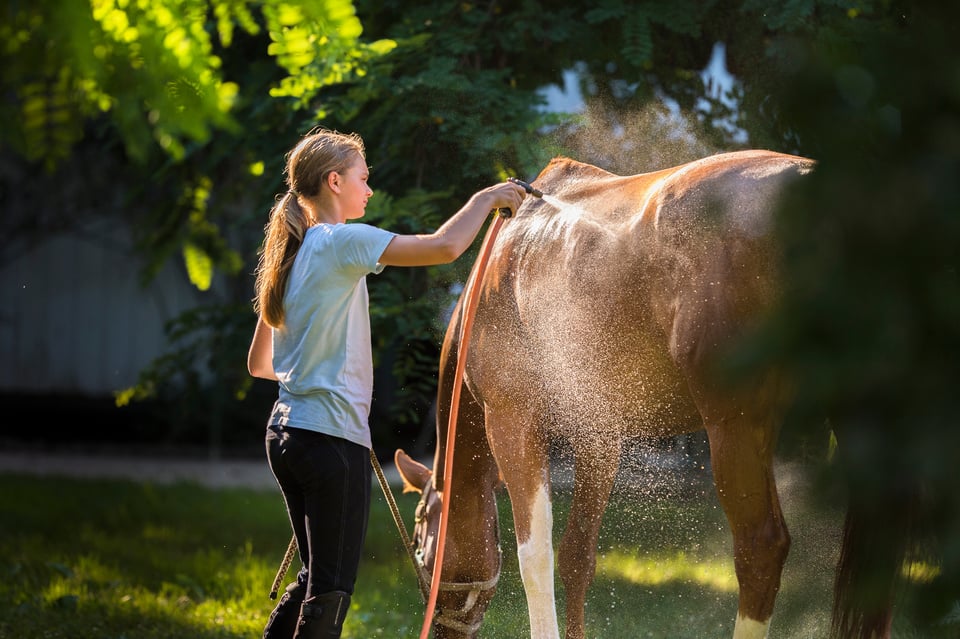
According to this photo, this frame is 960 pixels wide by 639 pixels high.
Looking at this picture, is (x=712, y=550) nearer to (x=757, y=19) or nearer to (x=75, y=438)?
(x=757, y=19)

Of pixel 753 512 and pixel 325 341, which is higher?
pixel 325 341

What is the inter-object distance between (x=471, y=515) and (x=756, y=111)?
219 cm

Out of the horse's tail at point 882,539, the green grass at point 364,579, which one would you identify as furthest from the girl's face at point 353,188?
the horse's tail at point 882,539

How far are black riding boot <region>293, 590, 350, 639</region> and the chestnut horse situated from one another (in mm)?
464

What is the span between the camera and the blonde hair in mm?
3129

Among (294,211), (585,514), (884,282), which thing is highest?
(884,282)

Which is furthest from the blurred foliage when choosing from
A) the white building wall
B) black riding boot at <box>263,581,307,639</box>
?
the white building wall

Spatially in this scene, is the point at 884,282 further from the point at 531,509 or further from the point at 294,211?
the point at 531,509

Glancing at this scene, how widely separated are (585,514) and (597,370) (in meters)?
0.69

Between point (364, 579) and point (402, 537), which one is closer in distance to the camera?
point (402, 537)

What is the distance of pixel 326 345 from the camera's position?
3.07 meters

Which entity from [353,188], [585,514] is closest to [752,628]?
[585,514]

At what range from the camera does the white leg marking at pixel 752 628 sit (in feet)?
9.80

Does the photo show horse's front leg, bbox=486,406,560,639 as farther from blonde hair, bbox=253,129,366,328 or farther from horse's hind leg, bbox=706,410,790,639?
blonde hair, bbox=253,129,366,328
